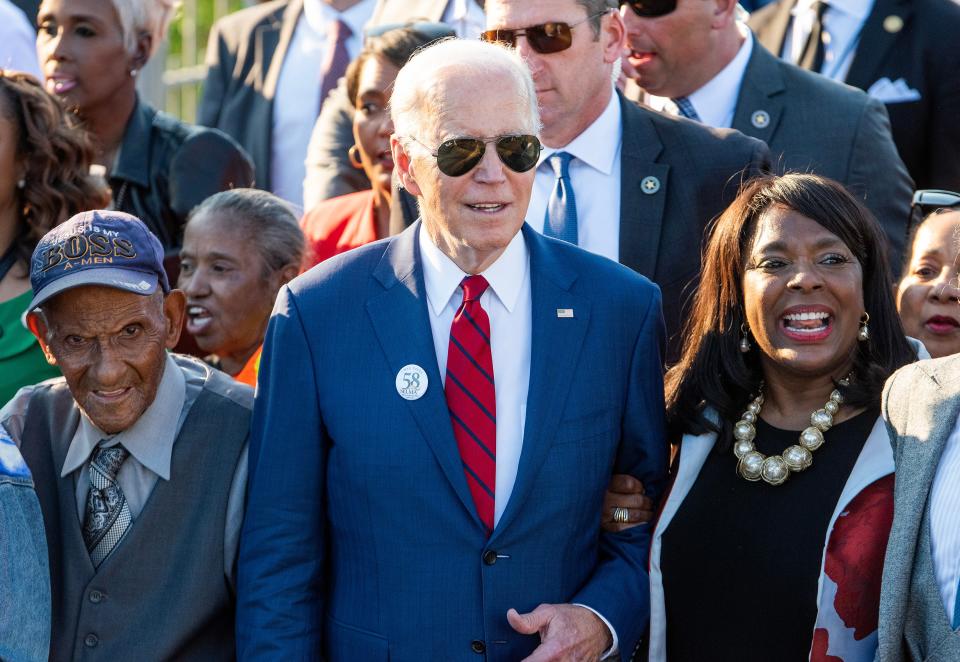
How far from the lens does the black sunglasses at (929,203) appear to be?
4594mm

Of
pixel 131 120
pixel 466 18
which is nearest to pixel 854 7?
pixel 466 18

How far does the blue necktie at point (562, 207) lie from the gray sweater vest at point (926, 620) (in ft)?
5.13

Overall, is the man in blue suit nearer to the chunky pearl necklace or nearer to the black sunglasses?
the chunky pearl necklace

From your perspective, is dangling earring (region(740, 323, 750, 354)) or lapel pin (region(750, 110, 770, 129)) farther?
lapel pin (region(750, 110, 770, 129))

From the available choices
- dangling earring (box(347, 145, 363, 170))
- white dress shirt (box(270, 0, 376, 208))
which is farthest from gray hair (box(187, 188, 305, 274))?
white dress shirt (box(270, 0, 376, 208))

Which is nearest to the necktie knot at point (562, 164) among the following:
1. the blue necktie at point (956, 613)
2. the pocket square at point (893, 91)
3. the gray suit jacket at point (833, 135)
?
the gray suit jacket at point (833, 135)

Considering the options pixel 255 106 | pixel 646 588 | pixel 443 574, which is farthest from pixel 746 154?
pixel 255 106

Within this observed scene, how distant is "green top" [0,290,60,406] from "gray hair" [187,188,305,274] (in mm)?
877

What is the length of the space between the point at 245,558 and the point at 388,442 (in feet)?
1.47

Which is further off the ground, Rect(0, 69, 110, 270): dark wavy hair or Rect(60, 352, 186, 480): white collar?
Rect(0, 69, 110, 270): dark wavy hair

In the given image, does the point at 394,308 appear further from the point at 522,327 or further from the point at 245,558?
the point at 245,558

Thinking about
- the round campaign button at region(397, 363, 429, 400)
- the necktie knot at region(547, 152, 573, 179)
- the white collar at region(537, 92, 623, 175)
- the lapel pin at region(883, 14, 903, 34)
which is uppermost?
the lapel pin at region(883, 14, 903, 34)

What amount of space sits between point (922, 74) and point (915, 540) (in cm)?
299

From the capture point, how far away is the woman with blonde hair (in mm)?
4258
